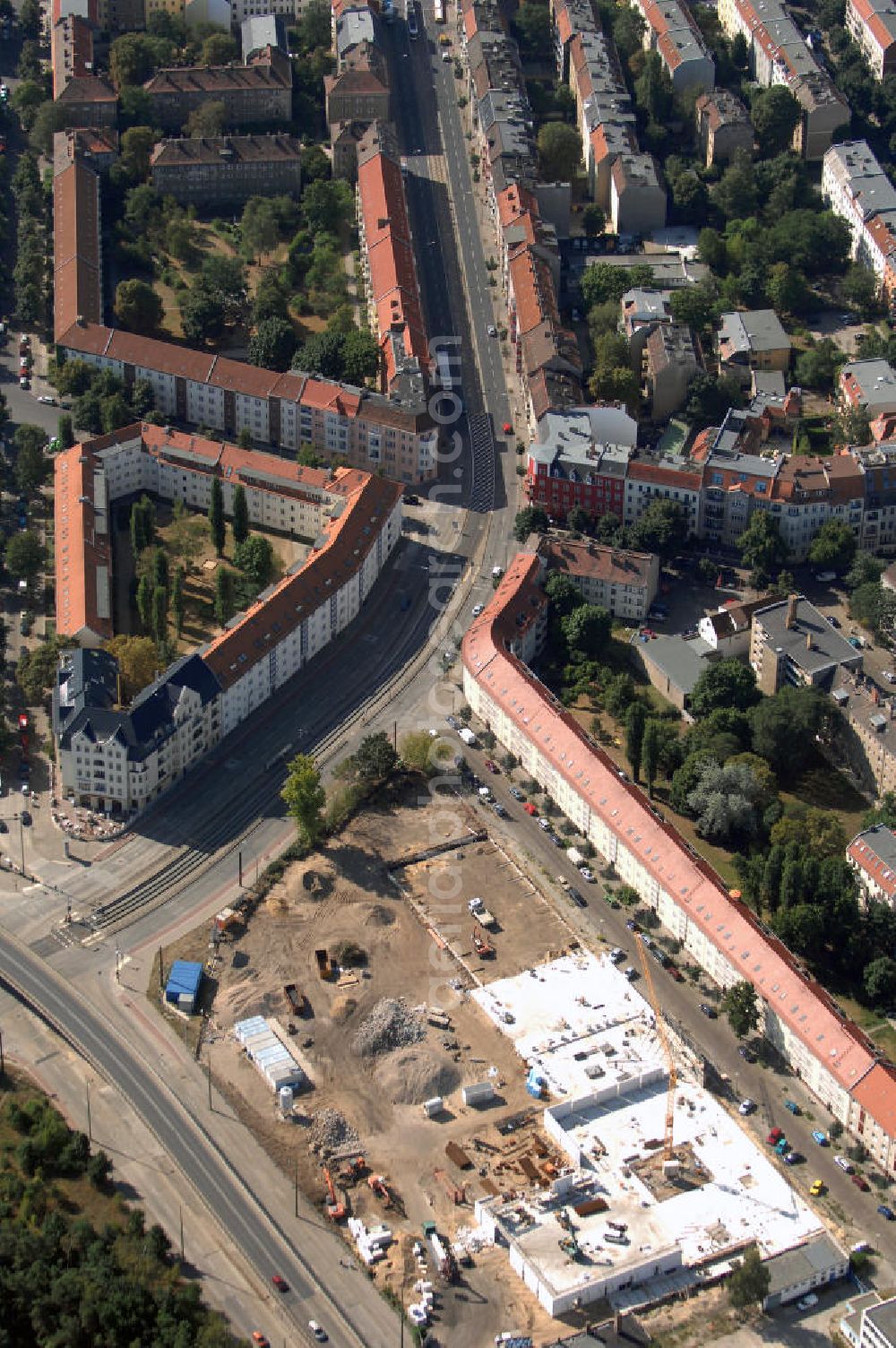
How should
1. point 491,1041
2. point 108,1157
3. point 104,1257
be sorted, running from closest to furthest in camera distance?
point 104,1257
point 108,1157
point 491,1041

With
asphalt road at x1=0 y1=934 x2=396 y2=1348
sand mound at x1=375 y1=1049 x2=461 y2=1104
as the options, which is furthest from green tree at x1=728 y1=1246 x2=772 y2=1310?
sand mound at x1=375 y1=1049 x2=461 y2=1104

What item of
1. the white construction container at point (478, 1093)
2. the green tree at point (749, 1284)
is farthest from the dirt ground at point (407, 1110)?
the green tree at point (749, 1284)

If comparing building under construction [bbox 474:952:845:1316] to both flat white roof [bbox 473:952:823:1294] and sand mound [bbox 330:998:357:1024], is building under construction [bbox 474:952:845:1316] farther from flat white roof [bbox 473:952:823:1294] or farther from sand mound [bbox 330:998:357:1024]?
sand mound [bbox 330:998:357:1024]

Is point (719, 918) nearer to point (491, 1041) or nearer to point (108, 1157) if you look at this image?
point (491, 1041)

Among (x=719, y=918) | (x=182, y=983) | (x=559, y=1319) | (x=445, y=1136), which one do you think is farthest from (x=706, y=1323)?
(x=182, y=983)

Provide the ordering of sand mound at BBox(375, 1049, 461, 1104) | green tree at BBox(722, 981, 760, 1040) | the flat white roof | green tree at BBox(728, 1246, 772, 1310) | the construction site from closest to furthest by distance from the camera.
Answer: green tree at BBox(728, 1246, 772, 1310)
the construction site
the flat white roof
sand mound at BBox(375, 1049, 461, 1104)
green tree at BBox(722, 981, 760, 1040)

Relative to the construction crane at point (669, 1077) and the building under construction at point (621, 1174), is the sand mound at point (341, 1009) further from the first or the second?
the construction crane at point (669, 1077)
